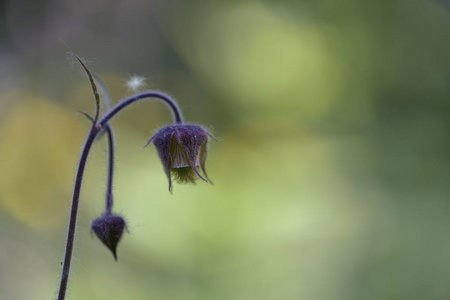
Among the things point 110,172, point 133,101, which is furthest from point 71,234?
point 133,101

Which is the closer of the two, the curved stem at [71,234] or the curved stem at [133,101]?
the curved stem at [71,234]

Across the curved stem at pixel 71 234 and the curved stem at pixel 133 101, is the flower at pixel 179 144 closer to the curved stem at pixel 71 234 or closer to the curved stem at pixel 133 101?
the curved stem at pixel 133 101

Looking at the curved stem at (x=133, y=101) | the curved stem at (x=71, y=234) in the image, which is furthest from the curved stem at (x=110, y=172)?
the curved stem at (x=71, y=234)

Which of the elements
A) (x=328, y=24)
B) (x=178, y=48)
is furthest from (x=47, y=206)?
(x=328, y=24)

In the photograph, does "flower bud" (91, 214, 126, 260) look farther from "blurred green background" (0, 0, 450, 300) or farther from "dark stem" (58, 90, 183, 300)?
"blurred green background" (0, 0, 450, 300)

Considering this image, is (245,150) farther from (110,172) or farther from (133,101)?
(133,101)

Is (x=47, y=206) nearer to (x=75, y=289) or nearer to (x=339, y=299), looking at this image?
(x=75, y=289)

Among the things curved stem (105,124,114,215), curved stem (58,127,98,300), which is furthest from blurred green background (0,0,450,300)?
curved stem (58,127,98,300)
